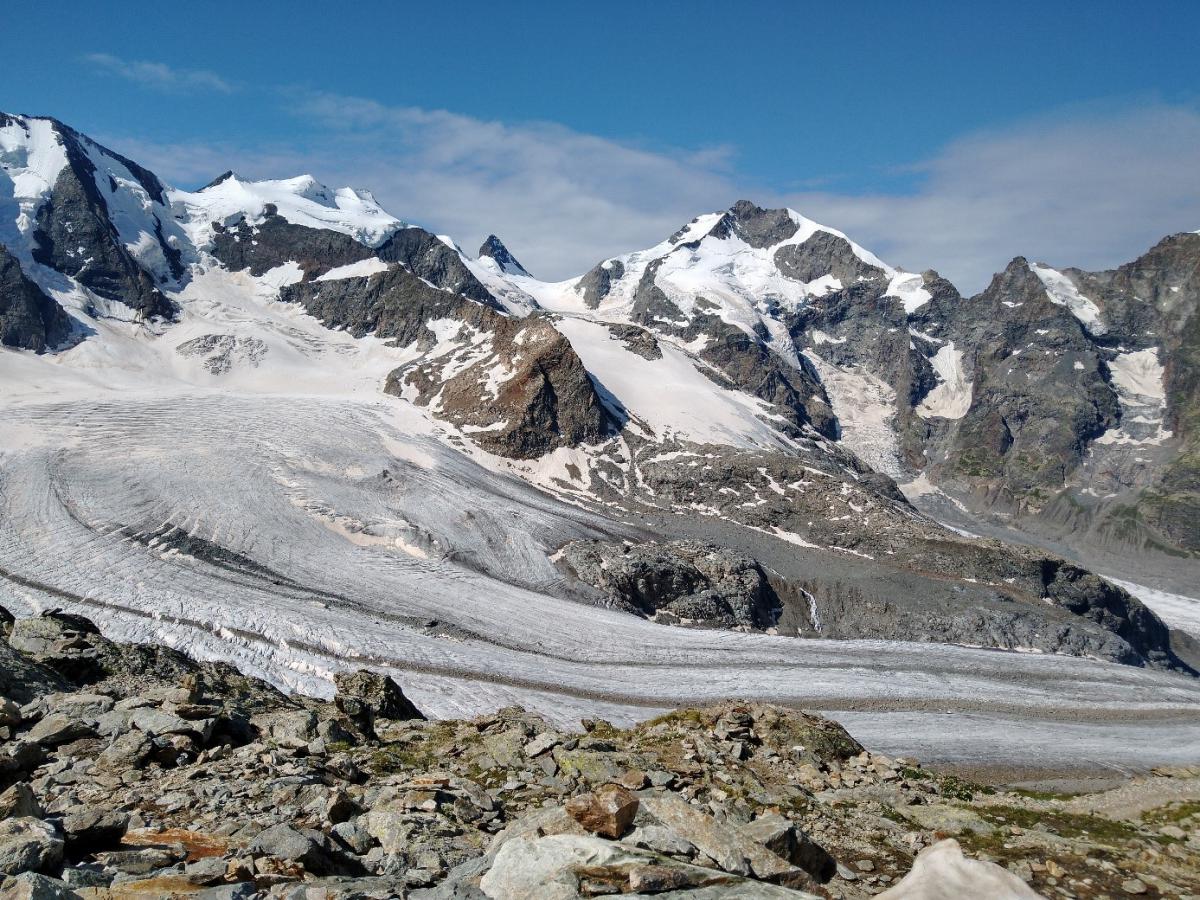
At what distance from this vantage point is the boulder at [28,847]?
363 inches

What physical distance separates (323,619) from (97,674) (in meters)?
34.4

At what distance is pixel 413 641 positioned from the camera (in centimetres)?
5753

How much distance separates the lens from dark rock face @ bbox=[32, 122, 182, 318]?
148625 mm

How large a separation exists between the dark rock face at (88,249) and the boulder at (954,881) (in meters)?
166

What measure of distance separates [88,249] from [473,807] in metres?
174

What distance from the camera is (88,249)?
15250 centimetres

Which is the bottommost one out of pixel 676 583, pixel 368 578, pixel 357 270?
pixel 368 578

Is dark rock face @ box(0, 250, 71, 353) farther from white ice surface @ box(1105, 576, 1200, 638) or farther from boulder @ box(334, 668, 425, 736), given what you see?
white ice surface @ box(1105, 576, 1200, 638)

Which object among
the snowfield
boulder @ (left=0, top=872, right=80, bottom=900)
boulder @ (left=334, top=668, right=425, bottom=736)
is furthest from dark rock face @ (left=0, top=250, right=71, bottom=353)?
boulder @ (left=0, top=872, right=80, bottom=900)

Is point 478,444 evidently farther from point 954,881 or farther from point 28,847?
point 954,881

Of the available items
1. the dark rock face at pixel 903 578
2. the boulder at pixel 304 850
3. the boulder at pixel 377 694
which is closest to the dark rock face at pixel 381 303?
the dark rock face at pixel 903 578

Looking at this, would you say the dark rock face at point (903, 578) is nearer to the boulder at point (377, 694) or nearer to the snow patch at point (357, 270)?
the boulder at point (377, 694)

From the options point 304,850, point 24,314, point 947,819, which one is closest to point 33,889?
point 304,850

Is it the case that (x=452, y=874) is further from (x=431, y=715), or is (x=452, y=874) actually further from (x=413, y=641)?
(x=413, y=641)
